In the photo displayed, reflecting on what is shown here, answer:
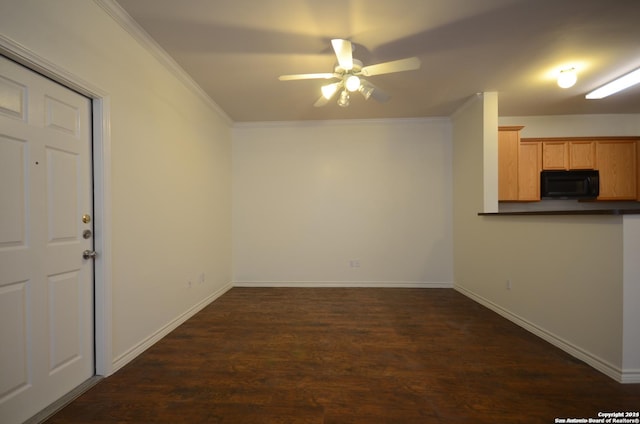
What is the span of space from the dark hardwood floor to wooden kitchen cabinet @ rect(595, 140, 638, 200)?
9.55ft

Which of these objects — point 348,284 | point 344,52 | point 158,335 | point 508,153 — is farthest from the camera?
point 348,284

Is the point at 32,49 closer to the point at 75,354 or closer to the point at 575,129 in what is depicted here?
the point at 75,354

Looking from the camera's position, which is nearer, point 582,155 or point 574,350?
point 574,350

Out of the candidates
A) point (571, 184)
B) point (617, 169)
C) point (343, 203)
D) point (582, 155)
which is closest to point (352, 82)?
point (343, 203)

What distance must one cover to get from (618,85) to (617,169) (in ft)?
5.22

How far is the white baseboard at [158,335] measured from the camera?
6.34 ft

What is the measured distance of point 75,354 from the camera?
1659mm

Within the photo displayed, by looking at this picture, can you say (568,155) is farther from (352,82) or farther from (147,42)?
(147,42)

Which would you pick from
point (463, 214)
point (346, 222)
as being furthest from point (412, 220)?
point (346, 222)

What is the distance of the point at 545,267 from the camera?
234cm

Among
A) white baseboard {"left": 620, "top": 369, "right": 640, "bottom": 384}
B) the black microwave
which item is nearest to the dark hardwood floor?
white baseboard {"left": 620, "top": 369, "right": 640, "bottom": 384}

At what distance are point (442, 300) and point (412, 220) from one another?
4.17ft

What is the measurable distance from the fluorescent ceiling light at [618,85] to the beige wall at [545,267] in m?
1.18

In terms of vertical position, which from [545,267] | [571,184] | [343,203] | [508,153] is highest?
[508,153]
